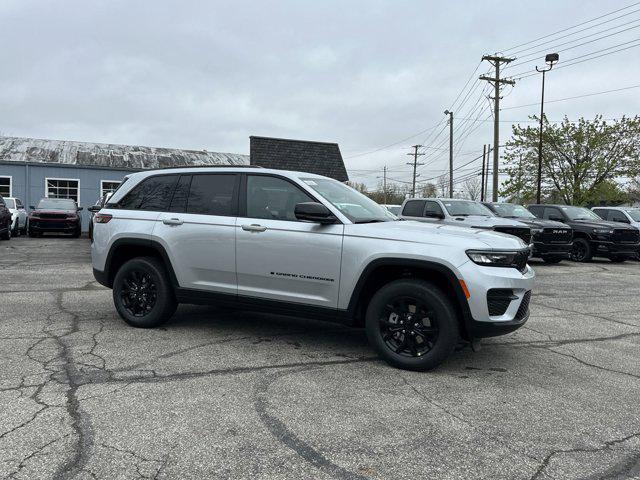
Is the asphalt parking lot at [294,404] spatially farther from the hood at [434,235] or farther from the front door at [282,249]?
the hood at [434,235]

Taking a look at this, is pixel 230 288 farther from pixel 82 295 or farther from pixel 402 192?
pixel 402 192

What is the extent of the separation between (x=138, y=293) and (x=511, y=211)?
1289 cm

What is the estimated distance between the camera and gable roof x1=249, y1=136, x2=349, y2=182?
2439cm

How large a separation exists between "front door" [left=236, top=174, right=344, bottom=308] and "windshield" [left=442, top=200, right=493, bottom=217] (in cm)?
915

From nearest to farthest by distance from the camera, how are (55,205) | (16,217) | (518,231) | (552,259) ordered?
1. (518,231)
2. (552,259)
3. (16,217)
4. (55,205)

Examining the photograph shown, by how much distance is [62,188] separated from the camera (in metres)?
26.8

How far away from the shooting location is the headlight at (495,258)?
14.3 feet

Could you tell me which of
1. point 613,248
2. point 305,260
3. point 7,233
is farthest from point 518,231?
point 7,233

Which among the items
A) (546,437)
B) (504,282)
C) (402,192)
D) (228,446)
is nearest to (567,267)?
(504,282)

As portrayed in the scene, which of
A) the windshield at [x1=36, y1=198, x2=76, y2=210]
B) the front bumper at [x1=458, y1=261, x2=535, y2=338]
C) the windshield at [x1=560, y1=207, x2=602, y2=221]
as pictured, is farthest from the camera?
the windshield at [x1=36, y1=198, x2=76, y2=210]

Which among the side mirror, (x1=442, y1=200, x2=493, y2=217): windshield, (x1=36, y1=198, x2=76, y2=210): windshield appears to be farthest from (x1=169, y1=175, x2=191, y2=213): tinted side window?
(x1=36, y1=198, x2=76, y2=210): windshield

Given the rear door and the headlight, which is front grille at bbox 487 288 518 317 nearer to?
the headlight

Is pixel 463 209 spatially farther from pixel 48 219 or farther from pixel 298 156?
pixel 48 219

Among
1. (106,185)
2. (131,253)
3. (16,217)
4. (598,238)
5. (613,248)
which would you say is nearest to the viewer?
(131,253)
